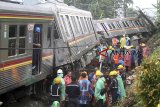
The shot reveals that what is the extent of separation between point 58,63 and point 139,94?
7.56 metres

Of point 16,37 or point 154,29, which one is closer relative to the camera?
point 16,37

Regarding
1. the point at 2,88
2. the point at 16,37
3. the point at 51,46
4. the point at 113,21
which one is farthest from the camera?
the point at 113,21

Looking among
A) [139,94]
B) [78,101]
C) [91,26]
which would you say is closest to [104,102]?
[78,101]

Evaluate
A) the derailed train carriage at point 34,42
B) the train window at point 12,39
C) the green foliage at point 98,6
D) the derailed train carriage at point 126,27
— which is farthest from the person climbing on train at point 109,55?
the green foliage at point 98,6

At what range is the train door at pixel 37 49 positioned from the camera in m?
13.0

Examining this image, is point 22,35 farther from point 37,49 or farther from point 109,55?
point 109,55

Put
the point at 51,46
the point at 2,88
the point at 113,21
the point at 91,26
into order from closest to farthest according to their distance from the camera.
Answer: the point at 2,88, the point at 51,46, the point at 91,26, the point at 113,21

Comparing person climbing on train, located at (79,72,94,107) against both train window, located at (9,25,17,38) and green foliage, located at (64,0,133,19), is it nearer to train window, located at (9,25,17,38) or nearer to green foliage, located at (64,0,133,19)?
train window, located at (9,25,17,38)

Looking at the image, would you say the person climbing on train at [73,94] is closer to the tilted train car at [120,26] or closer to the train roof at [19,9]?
the train roof at [19,9]

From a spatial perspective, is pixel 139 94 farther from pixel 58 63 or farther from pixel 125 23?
pixel 125 23

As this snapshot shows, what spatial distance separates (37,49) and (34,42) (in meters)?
0.24

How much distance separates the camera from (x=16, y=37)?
11453 mm

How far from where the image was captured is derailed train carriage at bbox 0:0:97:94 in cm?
1077

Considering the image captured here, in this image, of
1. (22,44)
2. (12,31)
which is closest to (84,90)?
(22,44)
